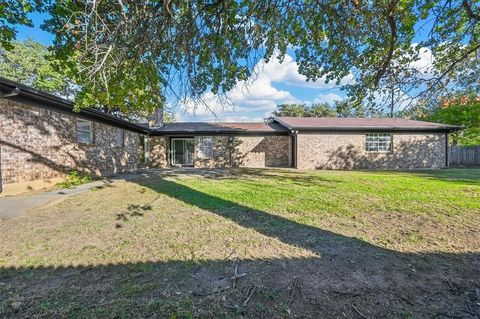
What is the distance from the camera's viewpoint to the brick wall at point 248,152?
1800 cm

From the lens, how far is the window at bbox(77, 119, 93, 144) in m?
10.9

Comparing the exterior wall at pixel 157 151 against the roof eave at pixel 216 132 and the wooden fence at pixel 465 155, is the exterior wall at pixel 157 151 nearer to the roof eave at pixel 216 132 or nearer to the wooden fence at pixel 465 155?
the roof eave at pixel 216 132

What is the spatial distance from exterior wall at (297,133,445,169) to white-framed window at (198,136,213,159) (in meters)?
5.94

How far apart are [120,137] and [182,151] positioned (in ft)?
17.8

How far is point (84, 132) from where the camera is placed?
442 inches

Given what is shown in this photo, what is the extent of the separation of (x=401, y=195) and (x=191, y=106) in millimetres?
6321

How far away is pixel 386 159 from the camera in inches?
675

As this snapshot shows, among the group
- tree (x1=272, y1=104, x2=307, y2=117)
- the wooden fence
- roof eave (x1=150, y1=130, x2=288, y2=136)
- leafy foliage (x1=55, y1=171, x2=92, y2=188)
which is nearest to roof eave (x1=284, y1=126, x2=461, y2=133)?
roof eave (x1=150, y1=130, x2=288, y2=136)

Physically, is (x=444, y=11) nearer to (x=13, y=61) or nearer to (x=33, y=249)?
(x=33, y=249)

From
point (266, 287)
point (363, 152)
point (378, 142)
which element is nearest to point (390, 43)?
point (266, 287)

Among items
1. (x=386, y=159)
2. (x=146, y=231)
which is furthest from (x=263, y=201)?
(x=386, y=159)

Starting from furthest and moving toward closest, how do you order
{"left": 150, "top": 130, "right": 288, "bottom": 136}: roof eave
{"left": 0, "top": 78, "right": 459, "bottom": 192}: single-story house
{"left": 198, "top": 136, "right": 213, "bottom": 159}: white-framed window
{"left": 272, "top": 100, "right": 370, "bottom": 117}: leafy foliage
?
{"left": 272, "top": 100, "right": 370, "bottom": 117}: leafy foliage, {"left": 198, "top": 136, "right": 213, "bottom": 159}: white-framed window, {"left": 150, "top": 130, "right": 288, "bottom": 136}: roof eave, {"left": 0, "top": 78, "right": 459, "bottom": 192}: single-story house

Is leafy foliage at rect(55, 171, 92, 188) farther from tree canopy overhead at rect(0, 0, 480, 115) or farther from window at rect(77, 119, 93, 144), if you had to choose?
tree canopy overhead at rect(0, 0, 480, 115)

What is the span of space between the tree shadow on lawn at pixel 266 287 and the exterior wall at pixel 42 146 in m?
6.12
